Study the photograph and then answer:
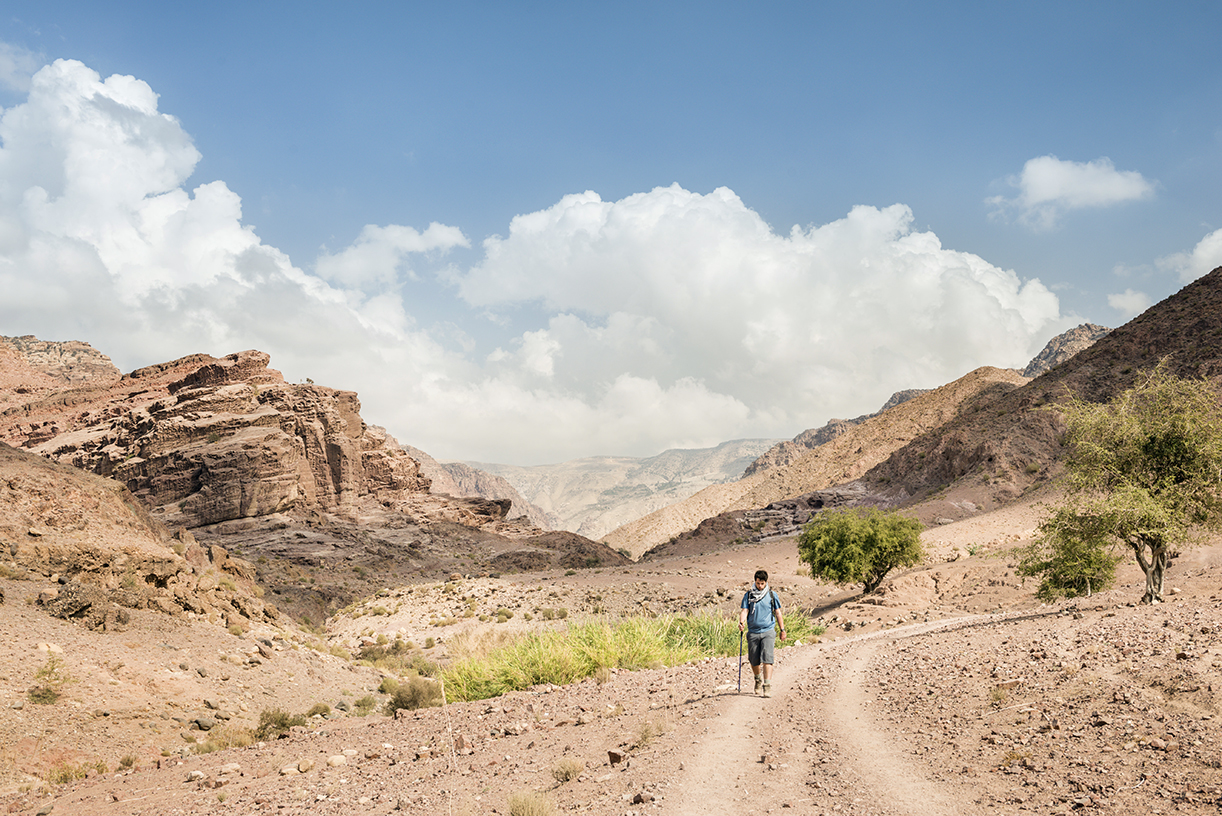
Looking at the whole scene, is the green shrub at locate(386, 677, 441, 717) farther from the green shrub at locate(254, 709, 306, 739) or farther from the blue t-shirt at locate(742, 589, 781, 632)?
the blue t-shirt at locate(742, 589, 781, 632)

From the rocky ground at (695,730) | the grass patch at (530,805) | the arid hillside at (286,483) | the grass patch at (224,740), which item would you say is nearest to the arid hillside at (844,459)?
the arid hillside at (286,483)

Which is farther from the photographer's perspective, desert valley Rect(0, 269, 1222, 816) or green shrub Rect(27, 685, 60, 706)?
green shrub Rect(27, 685, 60, 706)

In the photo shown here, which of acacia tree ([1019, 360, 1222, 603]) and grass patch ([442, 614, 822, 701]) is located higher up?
acacia tree ([1019, 360, 1222, 603])

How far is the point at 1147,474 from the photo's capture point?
14.4 m

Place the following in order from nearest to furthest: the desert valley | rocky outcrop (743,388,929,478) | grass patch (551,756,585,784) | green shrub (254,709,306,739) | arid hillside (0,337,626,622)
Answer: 1. the desert valley
2. grass patch (551,756,585,784)
3. green shrub (254,709,306,739)
4. arid hillside (0,337,626,622)
5. rocky outcrop (743,388,929,478)

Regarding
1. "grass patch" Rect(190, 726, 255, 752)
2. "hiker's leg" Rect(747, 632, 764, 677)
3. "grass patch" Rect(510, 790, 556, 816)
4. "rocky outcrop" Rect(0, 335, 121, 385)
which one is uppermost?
"rocky outcrop" Rect(0, 335, 121, 385)

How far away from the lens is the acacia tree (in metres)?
13.4

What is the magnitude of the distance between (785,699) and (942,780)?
3.56 metres

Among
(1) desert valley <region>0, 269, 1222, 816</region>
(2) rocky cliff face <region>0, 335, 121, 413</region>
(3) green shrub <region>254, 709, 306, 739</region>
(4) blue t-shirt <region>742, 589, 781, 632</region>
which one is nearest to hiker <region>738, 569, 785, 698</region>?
(4) blue t-shirt <region>742, 589, 781, 632</region>

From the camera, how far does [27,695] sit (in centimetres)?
1212

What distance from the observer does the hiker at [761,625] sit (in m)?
9.76

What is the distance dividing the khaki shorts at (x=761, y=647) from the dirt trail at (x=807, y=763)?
51cm

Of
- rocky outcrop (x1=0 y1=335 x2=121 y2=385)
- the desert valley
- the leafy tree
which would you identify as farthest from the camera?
rocky outcrop (x1=0 y1=335 x2=121 y2=385)

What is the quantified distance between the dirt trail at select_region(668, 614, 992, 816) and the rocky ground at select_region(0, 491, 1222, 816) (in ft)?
0.10
